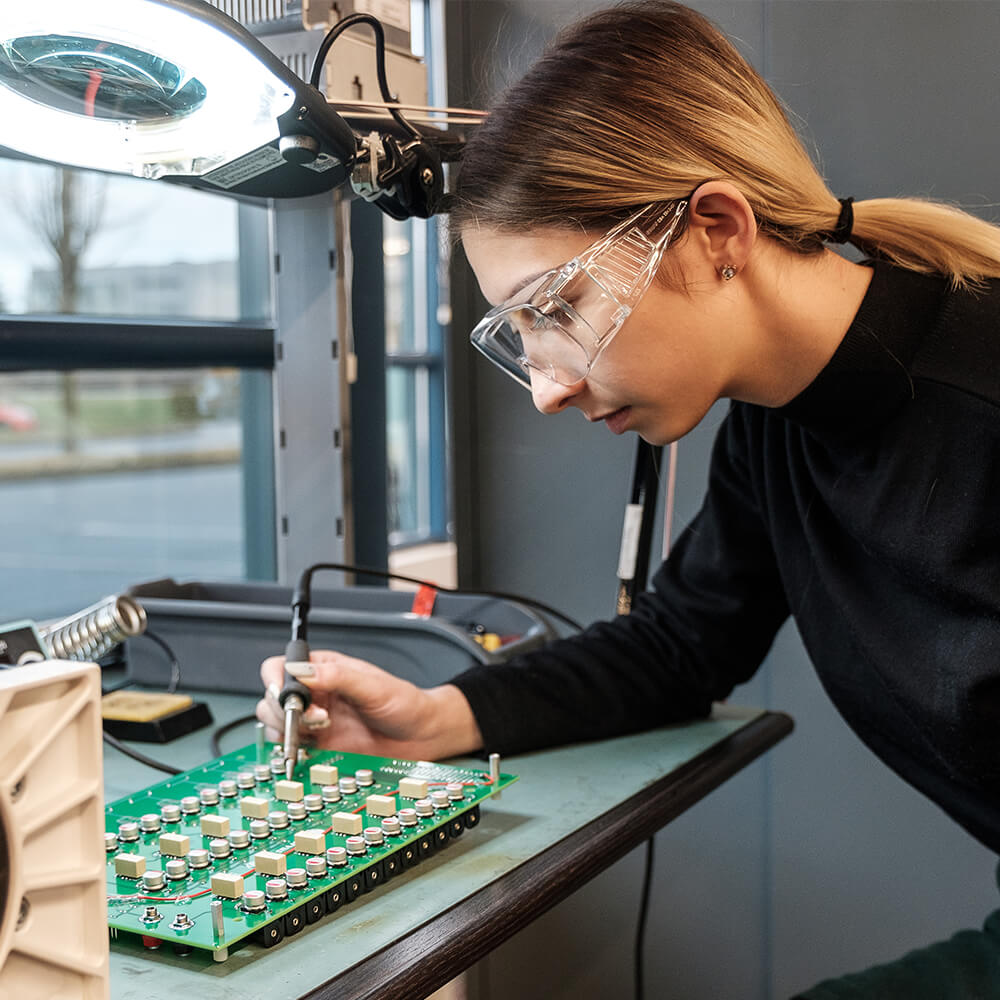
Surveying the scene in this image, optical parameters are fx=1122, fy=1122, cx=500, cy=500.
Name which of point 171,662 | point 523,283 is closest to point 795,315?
point 523,283

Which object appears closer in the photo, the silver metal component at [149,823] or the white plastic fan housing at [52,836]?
the white plastic fan housing at [52,836]

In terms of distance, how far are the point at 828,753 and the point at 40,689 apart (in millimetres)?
1476

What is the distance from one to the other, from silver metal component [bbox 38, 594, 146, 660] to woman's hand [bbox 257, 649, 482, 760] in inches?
6.2

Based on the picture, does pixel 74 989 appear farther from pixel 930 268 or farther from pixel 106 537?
pixel 106 537

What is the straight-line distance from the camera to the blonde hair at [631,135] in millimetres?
904

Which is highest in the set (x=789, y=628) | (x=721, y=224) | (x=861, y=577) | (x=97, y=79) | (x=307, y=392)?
(x=97, y=79)

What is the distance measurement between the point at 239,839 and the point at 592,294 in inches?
19.8

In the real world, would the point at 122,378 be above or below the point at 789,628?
below

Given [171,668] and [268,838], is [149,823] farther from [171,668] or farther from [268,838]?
[171,668]

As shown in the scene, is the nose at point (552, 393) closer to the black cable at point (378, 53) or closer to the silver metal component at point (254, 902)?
the black cable at point (378, 53)

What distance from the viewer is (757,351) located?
1.03 meters

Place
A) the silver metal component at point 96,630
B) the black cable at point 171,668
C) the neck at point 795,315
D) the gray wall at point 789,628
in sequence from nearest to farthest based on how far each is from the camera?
the neck at point 795,315
the silver metal component at point 96,630
the black cable at point 171,668
the gray wall at point 789,628

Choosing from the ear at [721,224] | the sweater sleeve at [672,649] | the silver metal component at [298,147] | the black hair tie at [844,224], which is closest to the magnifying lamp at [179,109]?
the silver metal component at [298,147]

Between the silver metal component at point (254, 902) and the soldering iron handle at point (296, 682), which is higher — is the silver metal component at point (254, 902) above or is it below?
below
